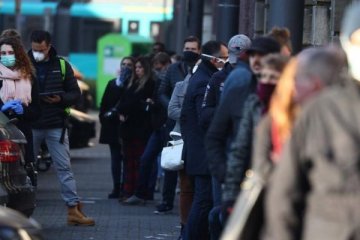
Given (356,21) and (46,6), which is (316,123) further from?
(46,6)

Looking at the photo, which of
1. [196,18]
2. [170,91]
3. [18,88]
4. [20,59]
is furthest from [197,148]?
[196,18]

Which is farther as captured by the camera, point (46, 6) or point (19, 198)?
point (46, 6)

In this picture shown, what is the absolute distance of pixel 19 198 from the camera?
35.5ft

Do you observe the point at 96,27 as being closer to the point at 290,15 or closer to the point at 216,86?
the point at 290,15

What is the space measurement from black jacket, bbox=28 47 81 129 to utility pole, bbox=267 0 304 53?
3292mm

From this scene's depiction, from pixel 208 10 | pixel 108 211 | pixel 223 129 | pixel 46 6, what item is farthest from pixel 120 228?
pixel 46 6

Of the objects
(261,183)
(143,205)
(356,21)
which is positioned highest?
(356,21)

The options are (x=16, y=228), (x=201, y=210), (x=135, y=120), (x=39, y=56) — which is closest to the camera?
(x=16, y=228)

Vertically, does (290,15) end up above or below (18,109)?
above

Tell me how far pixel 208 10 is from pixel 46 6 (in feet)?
44.3

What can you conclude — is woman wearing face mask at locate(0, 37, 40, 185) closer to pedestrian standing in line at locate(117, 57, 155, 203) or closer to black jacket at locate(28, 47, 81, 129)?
black jacket at locate(28, 47, 81, 129)

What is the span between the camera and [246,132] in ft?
23.4

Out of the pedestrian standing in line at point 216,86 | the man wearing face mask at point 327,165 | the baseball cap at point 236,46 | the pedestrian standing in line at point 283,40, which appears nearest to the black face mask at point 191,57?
the pedestrian standing in line at point 216,86

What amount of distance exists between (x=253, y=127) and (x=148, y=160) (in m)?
8.99
